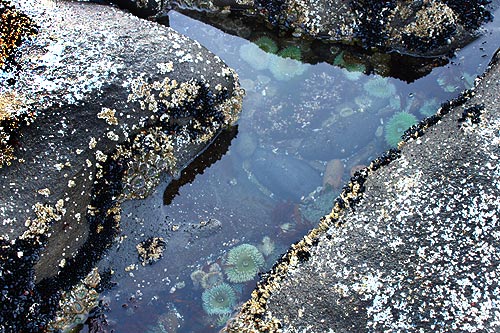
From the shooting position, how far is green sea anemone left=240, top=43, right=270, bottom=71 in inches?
204

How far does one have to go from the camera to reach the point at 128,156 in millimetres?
4348

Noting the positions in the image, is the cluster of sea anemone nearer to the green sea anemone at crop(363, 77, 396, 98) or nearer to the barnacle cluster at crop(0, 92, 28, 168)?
the green sea anemone at crop(363, 77, 396, 98)


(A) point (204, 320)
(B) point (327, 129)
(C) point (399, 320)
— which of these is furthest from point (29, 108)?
(C) point (399, 320)

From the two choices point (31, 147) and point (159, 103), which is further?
point (159, 103)

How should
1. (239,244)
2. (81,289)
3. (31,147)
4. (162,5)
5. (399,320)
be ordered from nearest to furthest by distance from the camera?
(399,320), (31,147), (81,289), (239,244), (162,5)

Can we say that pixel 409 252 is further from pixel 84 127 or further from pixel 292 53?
pixel 84 127

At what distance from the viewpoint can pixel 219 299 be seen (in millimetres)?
4289

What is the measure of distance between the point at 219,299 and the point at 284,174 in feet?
4.01

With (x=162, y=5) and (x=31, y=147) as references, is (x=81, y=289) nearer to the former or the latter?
(x=31, y=147)

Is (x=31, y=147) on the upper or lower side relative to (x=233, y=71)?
lower

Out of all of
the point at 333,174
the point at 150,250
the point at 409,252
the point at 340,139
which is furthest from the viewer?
the point at 340,139

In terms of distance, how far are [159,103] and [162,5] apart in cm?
148

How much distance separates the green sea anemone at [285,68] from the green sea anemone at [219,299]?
206 centimetres

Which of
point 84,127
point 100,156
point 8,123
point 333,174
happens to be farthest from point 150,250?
point 333,174
